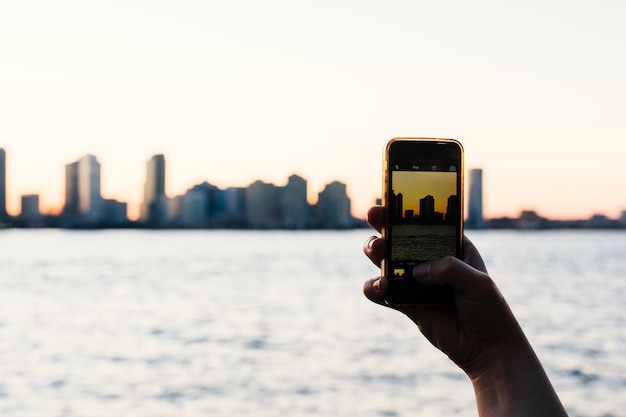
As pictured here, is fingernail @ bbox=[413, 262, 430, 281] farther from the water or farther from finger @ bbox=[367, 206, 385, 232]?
the water

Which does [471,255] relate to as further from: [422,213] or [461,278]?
[461,278]

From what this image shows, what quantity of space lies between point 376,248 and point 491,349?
50 centimetres

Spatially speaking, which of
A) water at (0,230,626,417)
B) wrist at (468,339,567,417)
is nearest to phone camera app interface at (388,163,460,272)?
wrist at (468,339,567,417)

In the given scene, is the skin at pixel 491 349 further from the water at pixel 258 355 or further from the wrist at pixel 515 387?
the water at pixel 258 355

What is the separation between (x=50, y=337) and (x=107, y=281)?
2665cm

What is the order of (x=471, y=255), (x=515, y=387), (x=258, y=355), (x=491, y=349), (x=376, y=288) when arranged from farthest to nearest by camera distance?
1. (x=258, y=355)
2. (x=471, y=255)
3. (x=376, y=288)
4. (x=491, y=349)
5. (x=515, y=387)

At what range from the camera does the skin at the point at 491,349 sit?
7.20ft

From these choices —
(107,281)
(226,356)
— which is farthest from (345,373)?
(107,281)

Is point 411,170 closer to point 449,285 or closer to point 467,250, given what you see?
point 467,250

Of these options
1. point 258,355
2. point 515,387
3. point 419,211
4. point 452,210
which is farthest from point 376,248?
point 258,355

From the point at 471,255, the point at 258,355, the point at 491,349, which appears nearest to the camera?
the point at 491,349

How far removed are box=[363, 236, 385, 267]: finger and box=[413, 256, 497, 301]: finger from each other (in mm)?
285

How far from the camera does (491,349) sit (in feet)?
7.62

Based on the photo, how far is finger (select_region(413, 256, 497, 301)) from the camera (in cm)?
225
